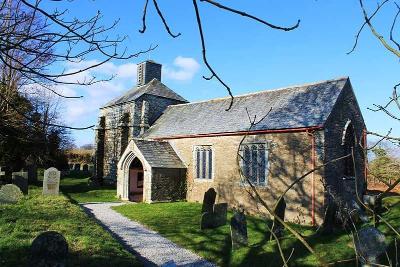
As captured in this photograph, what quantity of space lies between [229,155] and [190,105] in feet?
24.3

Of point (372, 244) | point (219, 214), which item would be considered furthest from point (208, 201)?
point (372, 244)

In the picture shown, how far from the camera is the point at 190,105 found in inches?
981

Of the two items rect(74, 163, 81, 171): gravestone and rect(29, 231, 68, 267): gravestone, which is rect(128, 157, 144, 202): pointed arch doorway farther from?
rect(74, 163, 81, 171): gravestone

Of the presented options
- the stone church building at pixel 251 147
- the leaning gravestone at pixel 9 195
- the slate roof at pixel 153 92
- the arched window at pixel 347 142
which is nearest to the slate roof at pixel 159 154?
the stone church building at pixel 251 147

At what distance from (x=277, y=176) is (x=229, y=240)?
5.63 metres

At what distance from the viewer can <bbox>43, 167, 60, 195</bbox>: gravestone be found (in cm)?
1880

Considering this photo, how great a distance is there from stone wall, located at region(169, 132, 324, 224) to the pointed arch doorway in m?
4.59

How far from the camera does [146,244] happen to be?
1080 cm

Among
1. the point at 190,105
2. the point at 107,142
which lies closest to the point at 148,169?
the point at 190,105

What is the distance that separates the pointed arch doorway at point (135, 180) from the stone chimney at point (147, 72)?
9293mm

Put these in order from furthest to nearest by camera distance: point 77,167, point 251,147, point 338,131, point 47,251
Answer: point 77,167 < point 251,147 < point 338,131 < point 47,251

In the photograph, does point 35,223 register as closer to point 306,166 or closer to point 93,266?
point 93,266

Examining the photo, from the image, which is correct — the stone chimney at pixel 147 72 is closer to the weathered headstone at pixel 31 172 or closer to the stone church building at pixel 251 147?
the stone church building at pixel 251 147

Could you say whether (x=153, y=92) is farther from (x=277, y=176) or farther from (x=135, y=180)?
(x=277, y=176)
